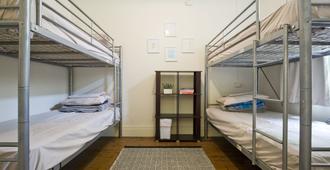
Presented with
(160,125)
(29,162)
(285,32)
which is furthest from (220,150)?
(29,162)

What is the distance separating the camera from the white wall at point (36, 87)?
2.10 m

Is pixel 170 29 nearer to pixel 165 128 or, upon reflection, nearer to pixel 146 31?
pixel 146 31

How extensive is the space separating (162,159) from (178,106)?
1185 mm

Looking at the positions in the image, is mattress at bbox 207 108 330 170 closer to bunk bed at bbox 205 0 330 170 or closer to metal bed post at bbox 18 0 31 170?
bunk bed at bbox 205 0 330 170

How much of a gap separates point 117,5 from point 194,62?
5.51 feet

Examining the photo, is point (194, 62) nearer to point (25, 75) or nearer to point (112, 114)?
point (112, 114)

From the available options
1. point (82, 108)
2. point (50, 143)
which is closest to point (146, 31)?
point (82, 108)

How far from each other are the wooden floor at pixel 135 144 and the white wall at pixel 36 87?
0.83m

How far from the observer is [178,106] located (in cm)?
355

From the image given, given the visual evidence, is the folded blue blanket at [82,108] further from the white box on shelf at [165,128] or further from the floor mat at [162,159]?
the white box on shelf at [165,128]

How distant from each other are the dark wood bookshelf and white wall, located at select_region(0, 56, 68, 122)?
154cm

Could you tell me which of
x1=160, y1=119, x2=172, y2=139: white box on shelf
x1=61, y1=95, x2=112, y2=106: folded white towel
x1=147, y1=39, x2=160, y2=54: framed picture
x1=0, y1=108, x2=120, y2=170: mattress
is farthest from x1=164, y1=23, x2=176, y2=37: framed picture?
x1=0, y1=108, x2=120, y2=170: mattress

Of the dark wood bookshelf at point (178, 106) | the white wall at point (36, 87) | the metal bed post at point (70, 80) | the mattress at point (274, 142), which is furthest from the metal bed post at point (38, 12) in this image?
the metal bed post at point (70, 80)

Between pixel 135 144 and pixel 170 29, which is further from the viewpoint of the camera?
pixel 170 29
